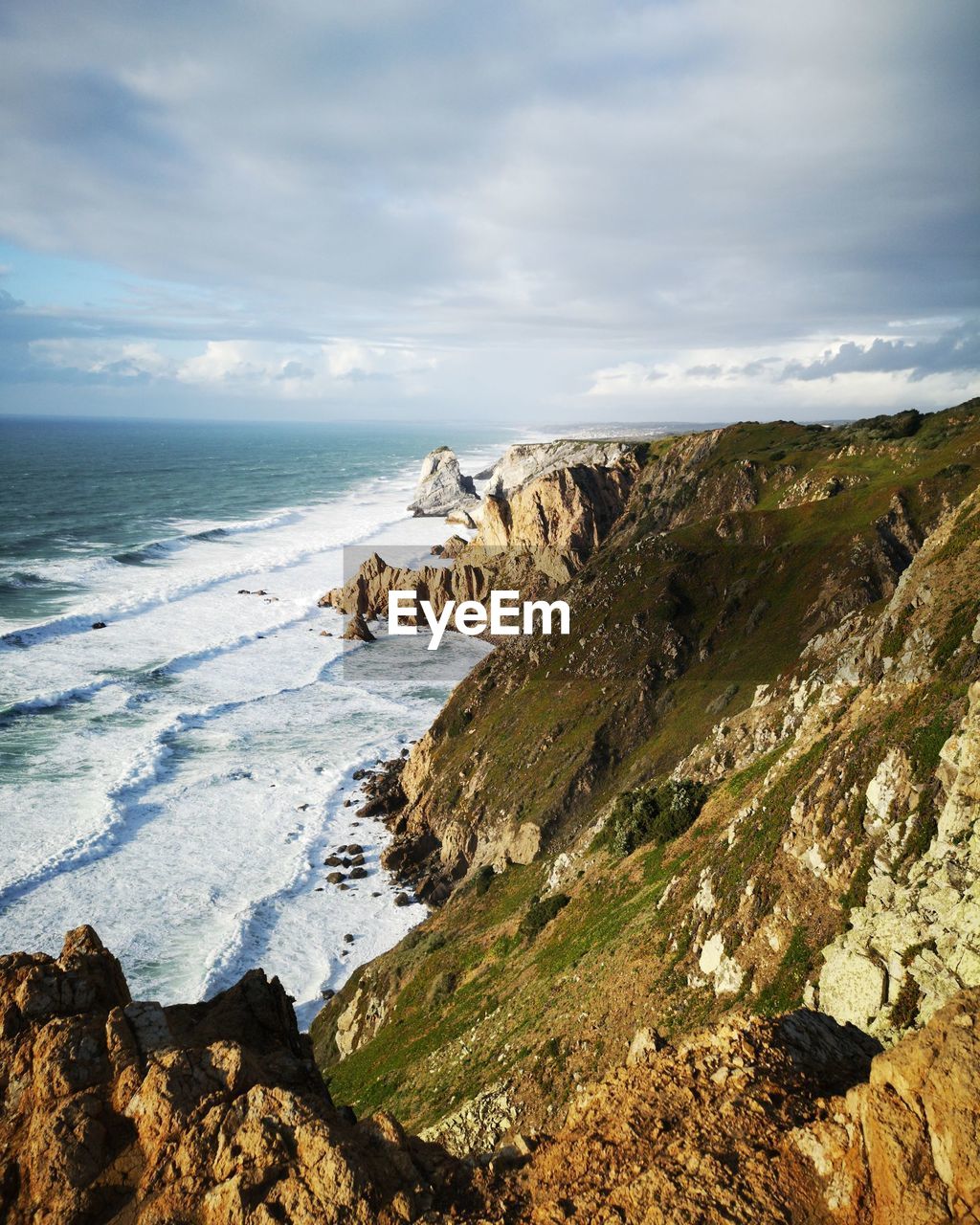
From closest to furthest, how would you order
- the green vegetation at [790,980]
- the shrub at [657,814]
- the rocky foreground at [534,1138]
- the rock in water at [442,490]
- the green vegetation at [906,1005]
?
the rocky foreground at [534,1138] < the green vegetation at [906,1005] < the green vegetation at [790,980] < the shrub at [657,814] < the rock in water at [442,490]

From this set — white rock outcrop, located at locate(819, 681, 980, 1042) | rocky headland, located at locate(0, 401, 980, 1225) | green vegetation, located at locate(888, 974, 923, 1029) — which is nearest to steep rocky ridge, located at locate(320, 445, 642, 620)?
rocky headland, located at locate(0, 401, 980, 1225)

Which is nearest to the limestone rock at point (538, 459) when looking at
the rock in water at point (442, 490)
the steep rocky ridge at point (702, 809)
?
the rock in water at point (442, 490)

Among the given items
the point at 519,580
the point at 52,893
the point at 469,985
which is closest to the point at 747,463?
the point at 519,580

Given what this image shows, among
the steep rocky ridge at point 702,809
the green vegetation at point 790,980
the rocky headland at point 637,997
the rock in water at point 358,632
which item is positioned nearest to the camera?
the rocky headland at point 637,997

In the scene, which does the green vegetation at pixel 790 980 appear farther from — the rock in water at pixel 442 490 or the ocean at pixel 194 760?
the rock in water at pixel 442 490

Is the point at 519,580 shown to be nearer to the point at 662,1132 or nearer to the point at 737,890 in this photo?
the point at 737,890

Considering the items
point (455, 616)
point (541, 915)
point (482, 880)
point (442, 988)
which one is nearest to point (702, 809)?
point (541, 915)

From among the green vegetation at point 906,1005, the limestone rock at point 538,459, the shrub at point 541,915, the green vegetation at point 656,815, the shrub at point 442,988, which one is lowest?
the shrub at point 442,988
